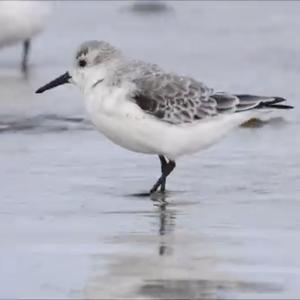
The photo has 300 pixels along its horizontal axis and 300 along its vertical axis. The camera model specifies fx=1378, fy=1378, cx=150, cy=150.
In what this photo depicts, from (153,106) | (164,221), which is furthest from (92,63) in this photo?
(164,221)

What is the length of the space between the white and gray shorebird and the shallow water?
285 mm

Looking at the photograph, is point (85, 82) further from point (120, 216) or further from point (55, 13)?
point (55, 13)

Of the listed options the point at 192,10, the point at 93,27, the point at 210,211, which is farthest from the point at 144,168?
the point at 192,10

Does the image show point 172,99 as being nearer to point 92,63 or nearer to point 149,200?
point 92,63

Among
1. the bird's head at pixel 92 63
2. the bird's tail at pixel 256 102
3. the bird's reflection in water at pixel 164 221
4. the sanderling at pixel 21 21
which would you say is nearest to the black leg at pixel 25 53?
the sanderling at pixel 21 21

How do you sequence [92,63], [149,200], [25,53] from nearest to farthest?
[149,200]
[92,63]
[25,53]

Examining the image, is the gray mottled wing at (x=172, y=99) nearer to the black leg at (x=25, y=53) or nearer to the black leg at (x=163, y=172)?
the black leg at (x=163, y=172)

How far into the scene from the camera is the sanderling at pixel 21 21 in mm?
13195

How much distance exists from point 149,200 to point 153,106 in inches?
21.6

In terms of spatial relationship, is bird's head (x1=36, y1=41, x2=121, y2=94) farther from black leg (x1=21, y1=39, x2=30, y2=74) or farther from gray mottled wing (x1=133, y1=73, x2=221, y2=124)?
black leg (x1=21, y1=39, x2=30, y2=74)

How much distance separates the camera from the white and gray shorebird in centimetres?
759

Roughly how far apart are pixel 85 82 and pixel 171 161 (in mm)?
671

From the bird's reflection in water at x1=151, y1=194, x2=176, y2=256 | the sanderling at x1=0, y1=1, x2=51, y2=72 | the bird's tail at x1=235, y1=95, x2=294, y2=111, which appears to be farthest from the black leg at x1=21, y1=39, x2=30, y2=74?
the bird's reflection in water at x1=151, y1=194, x2=176, y2=256

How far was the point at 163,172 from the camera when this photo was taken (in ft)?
25.7
